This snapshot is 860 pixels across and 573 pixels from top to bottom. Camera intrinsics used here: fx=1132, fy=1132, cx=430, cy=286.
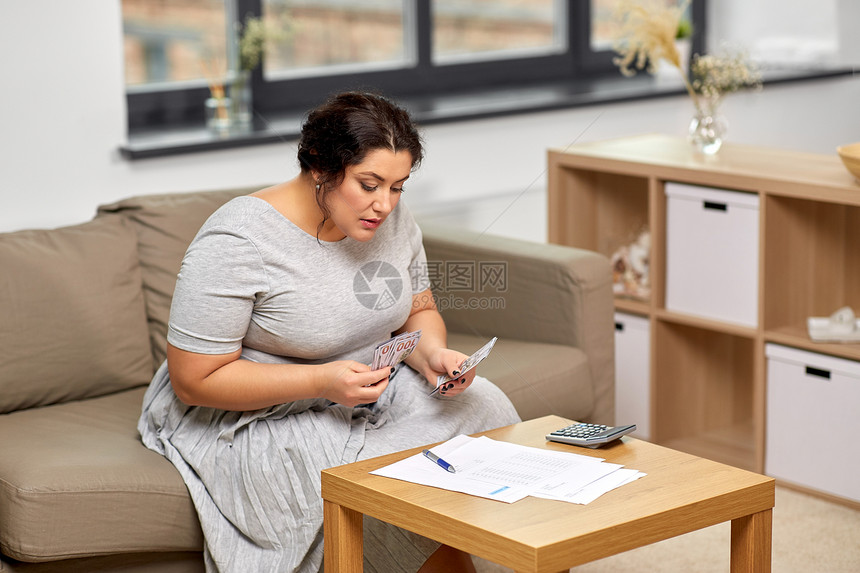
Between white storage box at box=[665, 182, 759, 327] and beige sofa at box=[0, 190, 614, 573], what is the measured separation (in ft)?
1.07

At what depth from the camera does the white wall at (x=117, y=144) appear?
2.50m

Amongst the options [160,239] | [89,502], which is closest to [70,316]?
[160,239]

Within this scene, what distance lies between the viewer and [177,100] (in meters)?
3.14

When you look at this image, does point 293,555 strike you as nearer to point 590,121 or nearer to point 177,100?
point 177,100

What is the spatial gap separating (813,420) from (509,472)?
1.13 metres

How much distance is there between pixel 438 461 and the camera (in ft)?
5.37

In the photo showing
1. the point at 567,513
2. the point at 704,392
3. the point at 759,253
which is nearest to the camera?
the point at 567,513

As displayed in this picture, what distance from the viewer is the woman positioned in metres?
1.73

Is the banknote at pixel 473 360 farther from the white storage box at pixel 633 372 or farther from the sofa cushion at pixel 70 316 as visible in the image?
the white storage box at pixel 633 372

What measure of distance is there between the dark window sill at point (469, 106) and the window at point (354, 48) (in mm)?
78

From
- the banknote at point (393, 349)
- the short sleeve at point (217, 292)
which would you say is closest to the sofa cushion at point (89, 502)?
the short sleeve at point (217, 292)

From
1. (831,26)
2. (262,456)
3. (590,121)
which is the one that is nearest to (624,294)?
(590,121)

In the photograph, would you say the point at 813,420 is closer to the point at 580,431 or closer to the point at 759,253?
the point at 759,253

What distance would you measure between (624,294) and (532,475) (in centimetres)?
135
